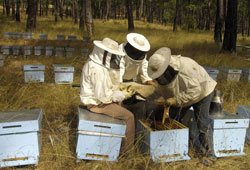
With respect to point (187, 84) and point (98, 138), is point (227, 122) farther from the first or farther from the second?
point (98, 138)

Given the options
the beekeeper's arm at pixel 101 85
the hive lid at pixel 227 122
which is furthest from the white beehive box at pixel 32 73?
the hive lid at pixel 227 122

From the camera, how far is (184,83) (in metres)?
2.93

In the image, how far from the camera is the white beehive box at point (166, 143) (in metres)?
2.71

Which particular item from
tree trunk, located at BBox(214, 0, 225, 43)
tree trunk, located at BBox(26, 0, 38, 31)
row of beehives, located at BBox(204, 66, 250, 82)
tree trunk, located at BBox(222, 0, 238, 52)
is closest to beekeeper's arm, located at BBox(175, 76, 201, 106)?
row of beehives, located at BBox(204, 66, 250, 82)

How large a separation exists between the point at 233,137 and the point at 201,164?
1.82ft

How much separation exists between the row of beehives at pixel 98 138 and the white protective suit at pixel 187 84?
1.17ft

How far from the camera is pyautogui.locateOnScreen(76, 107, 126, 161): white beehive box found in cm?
270

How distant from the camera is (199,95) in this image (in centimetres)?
295

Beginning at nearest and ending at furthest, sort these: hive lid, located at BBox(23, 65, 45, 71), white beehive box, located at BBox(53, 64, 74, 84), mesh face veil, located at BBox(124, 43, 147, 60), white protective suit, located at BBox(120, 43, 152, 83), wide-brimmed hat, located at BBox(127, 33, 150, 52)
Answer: wide-brimmed hat, located at BBox(127, 33, 150, 52), mesh face veil, located at BBox(124, 43, 147, 60), white protective suit, located at BBox(120, 43, 152, 83), hive lid, located at BBox(23, 65, 45, 71), white beehive box, located at BBox(53, 64, 74, 84)

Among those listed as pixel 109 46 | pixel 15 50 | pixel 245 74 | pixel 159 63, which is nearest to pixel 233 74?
pixel 245 74

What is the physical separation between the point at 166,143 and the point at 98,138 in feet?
2.62

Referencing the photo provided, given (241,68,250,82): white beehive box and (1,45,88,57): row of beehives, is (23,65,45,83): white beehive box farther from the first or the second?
(241,68,250,82): white beehive box

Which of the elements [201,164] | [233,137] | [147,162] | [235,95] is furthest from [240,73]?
[147,162]

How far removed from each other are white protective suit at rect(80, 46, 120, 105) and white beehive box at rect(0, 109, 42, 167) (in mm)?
700
